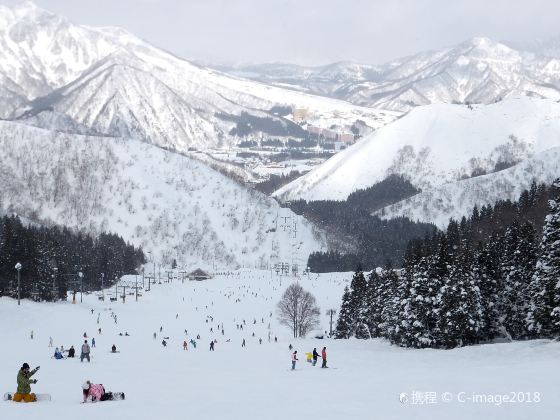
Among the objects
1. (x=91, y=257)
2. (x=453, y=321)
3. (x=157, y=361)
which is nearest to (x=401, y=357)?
(x=453, y=321)

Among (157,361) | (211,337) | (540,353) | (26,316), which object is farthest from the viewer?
(211,337)

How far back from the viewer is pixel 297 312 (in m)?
87.3

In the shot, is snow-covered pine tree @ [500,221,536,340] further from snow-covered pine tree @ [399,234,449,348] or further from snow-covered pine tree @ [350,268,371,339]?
snow-covered pine tree @ [350,268,371,339]

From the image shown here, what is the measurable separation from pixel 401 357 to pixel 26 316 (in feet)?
126

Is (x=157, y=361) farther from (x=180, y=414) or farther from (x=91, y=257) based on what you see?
(x=91, y=257)

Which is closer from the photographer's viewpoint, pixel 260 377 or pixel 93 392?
pixel 93 392

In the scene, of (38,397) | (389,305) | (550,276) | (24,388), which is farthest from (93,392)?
(389,305)

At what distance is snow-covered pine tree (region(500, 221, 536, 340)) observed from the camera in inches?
1829

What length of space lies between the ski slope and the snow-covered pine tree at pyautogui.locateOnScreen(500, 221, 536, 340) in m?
8.19

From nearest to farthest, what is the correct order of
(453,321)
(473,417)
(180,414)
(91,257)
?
(473,417)
(180,414)
(453,321)
(91,257)

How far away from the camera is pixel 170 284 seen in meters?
151

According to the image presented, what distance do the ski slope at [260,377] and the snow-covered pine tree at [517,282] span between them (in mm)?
8195

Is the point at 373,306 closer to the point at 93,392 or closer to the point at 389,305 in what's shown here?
the point at 389,305

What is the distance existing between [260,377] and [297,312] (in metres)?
55.7
